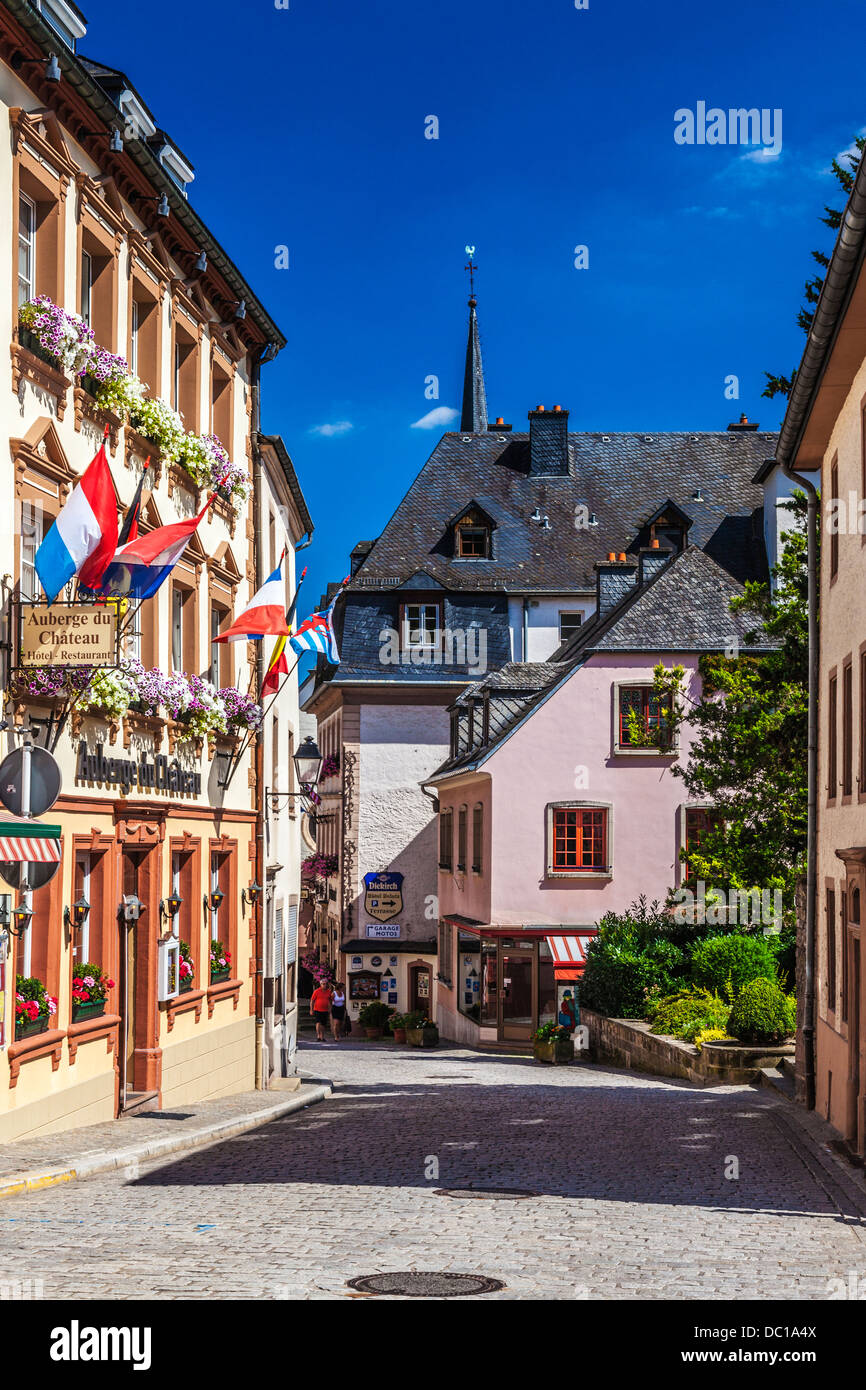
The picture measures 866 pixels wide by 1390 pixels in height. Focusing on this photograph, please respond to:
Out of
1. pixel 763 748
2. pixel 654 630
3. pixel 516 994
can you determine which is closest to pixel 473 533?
pixel 654 630

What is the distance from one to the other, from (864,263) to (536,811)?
25864mm

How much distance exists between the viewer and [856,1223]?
486 inches

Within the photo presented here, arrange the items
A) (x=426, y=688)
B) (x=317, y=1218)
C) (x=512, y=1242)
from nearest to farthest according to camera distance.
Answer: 1. (x=512, y=1242)
2. (x=317, y=1218)
3. (x=426, y=688)

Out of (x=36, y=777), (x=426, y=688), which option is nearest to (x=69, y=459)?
(x=36, y=777)

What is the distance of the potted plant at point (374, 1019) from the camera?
47312 millimetres

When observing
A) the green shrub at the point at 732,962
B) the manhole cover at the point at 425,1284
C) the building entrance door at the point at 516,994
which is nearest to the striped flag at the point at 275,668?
the green shrub at the point at 732,962

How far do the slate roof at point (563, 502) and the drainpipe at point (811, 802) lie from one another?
30692 millimetres

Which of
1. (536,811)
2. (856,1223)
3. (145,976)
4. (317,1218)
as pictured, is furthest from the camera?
(536,811)

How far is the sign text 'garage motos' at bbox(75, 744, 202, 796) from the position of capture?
56.0ft

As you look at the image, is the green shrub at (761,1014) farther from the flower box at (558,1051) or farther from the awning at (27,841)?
the awning at (27,841)

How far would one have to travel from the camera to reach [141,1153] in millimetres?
14945

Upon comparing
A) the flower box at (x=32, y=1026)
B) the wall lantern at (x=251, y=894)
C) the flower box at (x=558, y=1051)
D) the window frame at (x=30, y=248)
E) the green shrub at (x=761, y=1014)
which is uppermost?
the window frame at (x=30, y=248)

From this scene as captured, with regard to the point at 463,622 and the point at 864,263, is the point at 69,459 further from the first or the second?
the point at 463,622

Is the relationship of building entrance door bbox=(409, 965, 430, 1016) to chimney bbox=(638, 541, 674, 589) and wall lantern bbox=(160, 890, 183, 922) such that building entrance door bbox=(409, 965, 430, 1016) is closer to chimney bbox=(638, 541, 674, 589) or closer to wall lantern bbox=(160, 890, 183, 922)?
chimney bbox=(638, 541, 674, 589)
